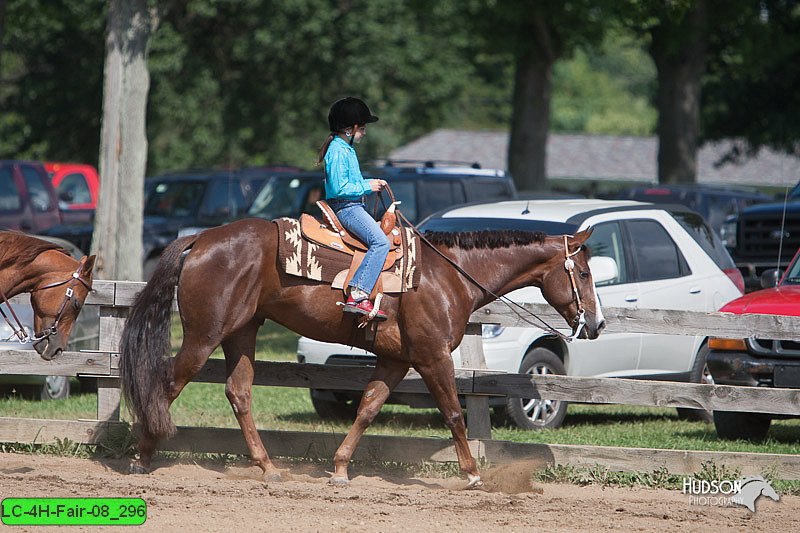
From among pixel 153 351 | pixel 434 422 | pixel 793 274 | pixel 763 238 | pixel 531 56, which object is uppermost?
pixel 531 56

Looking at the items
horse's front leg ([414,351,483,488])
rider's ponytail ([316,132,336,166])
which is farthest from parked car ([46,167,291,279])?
horse's front leg ([414,351,483,488])

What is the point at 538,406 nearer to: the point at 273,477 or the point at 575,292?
the point at 575,292

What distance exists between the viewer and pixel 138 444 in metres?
7.98

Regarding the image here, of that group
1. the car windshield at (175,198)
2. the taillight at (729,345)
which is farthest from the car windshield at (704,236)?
the car windshield at (175,198)

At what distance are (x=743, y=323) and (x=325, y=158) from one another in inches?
128

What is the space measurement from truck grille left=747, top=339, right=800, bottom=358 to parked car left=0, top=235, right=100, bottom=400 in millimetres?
6098

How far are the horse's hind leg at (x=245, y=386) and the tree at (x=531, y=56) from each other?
2094cm

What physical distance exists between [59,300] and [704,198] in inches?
622

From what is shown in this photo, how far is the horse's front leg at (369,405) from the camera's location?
7742 millimetres

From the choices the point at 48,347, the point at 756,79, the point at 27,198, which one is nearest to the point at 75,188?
the point at 27,198

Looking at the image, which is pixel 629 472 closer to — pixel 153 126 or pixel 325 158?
pixel 325 158

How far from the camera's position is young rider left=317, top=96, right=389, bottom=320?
7.54 metres

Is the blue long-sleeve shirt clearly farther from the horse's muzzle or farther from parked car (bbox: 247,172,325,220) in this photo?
parked car (bbox: 247,172,325,220)

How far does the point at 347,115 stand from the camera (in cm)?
768
